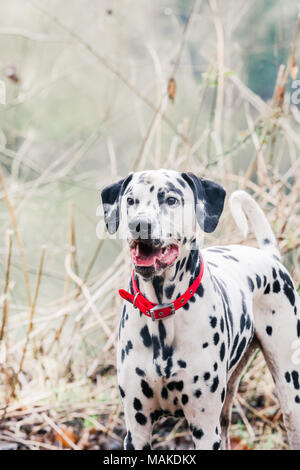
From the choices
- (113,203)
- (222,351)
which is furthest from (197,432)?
(113,203)

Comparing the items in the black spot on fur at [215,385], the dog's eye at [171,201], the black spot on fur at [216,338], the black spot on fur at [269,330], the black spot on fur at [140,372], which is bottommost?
the black spot on fur at [215,385]

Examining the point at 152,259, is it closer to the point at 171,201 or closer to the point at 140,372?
the point at 171,201

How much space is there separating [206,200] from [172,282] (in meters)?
0.32

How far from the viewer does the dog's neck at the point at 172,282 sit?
7.04 feet

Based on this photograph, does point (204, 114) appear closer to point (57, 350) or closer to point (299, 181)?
point (299, 181)

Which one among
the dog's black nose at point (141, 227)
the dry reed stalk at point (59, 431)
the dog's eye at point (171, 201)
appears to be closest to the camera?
the dog's black nose at point (141, 227)

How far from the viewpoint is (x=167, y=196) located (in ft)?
6.68

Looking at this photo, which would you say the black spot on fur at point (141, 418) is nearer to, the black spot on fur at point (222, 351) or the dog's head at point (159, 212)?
the black spot on fur at point (222, 351)

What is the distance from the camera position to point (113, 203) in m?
2.25

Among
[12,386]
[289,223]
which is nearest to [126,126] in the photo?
[289,223]

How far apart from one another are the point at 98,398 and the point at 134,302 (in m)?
1.63

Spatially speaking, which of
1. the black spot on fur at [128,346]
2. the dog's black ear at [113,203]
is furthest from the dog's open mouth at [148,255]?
the black spot on fur at [128,346]

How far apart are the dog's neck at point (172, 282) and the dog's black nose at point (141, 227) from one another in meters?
0.28

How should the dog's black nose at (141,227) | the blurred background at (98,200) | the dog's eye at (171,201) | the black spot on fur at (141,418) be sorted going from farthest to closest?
the blurred background at (98,200)
the black spot on fur at (141,418)
the dog's eye at (171,201)
the dog's black nose at (141,227)
